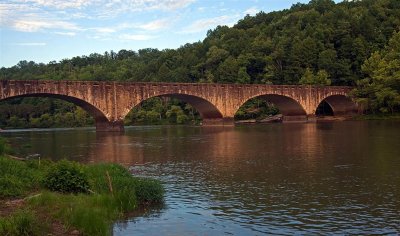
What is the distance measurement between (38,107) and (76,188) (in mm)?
126238

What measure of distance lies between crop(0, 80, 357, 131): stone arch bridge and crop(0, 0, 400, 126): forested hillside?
9201 mm

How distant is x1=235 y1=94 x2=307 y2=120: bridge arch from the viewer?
91.8 m

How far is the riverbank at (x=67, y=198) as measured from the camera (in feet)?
40.1

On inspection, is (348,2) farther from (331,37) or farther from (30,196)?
(30,196)

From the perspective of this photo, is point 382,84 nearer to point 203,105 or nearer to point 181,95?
point 203,105

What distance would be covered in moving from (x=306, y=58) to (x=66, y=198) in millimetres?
105143

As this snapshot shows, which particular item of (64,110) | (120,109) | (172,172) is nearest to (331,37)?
(120,109)

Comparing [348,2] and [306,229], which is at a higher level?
[348,2]

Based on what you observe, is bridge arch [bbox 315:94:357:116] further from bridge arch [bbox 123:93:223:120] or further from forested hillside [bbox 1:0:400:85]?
bridge arch [bbox 123:93:223:120]

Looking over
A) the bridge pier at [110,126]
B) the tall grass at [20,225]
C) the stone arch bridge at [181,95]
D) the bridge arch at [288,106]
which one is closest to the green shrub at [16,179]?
the tall grass at [20,225]

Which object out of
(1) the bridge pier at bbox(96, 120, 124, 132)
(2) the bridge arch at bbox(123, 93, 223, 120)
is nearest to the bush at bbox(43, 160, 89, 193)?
(1) the bridge pier at bbox(96, 120, 124, 132)

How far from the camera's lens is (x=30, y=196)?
1595cm

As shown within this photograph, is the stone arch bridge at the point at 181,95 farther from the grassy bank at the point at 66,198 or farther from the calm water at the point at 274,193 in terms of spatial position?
the grassy bank at the point at 66,198

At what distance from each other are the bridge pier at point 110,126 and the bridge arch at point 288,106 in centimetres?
2777
